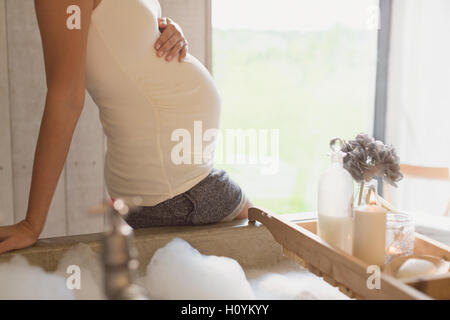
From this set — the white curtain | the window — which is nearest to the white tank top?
the window

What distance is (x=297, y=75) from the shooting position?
3.00 m

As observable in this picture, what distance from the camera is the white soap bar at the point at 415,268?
752mm

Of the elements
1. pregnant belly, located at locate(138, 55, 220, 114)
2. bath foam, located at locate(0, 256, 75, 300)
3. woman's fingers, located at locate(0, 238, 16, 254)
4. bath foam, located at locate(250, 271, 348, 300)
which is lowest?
bath foam, located at locate(250, 271, 348, 300)

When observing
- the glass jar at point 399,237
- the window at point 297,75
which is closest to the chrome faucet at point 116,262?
the glass jar at point 399,237

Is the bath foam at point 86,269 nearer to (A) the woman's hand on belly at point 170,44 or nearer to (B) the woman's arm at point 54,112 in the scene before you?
(B) the woman's arm at point 54,112

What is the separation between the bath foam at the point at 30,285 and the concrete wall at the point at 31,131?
1123mm

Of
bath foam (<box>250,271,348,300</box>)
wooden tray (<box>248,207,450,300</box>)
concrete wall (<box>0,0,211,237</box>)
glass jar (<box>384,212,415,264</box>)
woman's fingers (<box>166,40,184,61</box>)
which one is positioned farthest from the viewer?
concrete wall (<box>0,0,211,237</box>)

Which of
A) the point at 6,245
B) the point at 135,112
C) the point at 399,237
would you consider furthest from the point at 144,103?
the point at 399,237

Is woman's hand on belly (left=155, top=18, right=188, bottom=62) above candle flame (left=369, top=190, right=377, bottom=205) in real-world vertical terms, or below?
above

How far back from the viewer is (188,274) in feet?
2.53

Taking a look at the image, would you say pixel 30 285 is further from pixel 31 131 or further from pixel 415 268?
pixel 31 131

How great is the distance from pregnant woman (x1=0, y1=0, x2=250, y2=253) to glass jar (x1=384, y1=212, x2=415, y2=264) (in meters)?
0.37

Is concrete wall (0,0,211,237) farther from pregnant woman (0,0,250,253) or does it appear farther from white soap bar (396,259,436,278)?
white soap bar (396,259,436,278)

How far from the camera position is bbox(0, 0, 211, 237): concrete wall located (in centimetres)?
196
